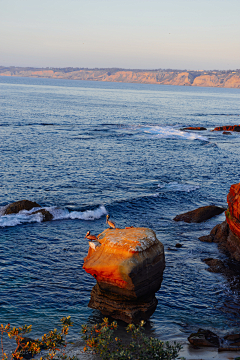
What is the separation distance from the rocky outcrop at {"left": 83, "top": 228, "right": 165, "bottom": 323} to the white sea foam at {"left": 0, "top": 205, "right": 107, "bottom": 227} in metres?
11.4

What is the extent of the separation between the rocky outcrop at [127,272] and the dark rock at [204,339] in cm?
210

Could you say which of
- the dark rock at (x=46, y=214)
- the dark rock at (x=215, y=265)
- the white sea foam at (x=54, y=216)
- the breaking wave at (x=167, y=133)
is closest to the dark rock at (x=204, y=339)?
the dark rock at (x=215, y=265)

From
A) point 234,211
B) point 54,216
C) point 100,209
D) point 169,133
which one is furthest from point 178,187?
point 169,133

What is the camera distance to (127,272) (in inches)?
483

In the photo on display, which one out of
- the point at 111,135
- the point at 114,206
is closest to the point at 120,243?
the point at 114,206

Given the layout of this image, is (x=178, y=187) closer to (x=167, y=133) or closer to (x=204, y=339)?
(x=204, y=339)

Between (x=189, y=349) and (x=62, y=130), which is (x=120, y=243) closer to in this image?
(x=189, y=349)

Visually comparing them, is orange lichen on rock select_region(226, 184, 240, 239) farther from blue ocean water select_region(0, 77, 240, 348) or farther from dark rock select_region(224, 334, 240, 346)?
dark rock select_region(224, 334, 240, 346)

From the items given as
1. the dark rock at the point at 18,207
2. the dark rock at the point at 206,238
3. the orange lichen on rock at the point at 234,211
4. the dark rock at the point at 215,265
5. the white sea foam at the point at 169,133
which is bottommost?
the dark rock at the point at 215,265

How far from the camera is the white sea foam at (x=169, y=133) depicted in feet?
207

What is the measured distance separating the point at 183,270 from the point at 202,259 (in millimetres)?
1925

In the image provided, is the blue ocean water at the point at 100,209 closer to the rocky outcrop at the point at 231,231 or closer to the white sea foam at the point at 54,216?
the white sea foam at the point at 54,216

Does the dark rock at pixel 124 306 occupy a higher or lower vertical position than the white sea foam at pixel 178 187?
lower

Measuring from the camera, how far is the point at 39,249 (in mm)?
20078
